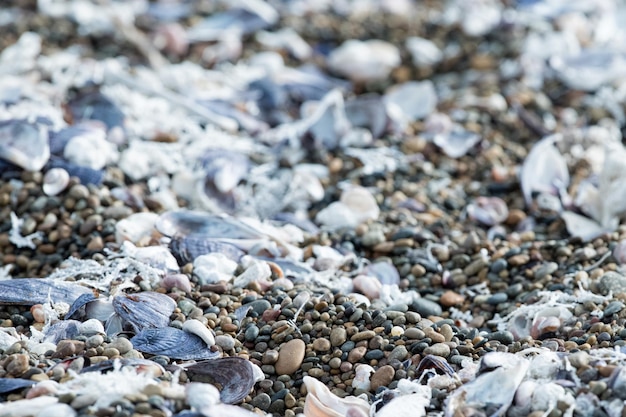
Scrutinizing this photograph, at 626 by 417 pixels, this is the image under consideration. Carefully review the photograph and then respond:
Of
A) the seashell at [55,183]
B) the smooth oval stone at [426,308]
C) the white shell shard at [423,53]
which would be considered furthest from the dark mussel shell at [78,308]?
the white shell shard at [423,53]

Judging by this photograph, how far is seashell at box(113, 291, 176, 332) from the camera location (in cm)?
238

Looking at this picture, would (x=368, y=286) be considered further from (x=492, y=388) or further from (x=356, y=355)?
(x=492, y=388)

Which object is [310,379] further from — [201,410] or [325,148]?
[325,148]

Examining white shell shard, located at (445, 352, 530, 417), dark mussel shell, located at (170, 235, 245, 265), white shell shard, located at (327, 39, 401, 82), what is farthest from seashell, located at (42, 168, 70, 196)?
white shell shard, located at (327, 39, 401, 82)

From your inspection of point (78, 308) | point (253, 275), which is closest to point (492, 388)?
point (253, 275)

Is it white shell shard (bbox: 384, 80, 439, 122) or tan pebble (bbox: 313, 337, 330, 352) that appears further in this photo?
white shell shard (bbox: 384, 80, 439, 122)

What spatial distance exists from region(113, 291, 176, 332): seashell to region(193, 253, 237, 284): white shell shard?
0.21 metres

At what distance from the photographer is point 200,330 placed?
7.66ft

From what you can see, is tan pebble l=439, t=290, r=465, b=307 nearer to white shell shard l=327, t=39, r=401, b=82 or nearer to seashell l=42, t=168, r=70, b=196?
seashell l=42, t=168, r=70, b=196

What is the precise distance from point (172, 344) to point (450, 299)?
94cm

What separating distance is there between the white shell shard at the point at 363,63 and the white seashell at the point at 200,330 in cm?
251

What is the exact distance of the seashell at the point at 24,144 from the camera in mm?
3215

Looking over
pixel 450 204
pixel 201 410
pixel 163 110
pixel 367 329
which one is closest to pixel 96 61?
pixel 163 110

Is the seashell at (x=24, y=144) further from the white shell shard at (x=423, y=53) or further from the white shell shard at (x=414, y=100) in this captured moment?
the white shell shard at (x=423, y=53)
